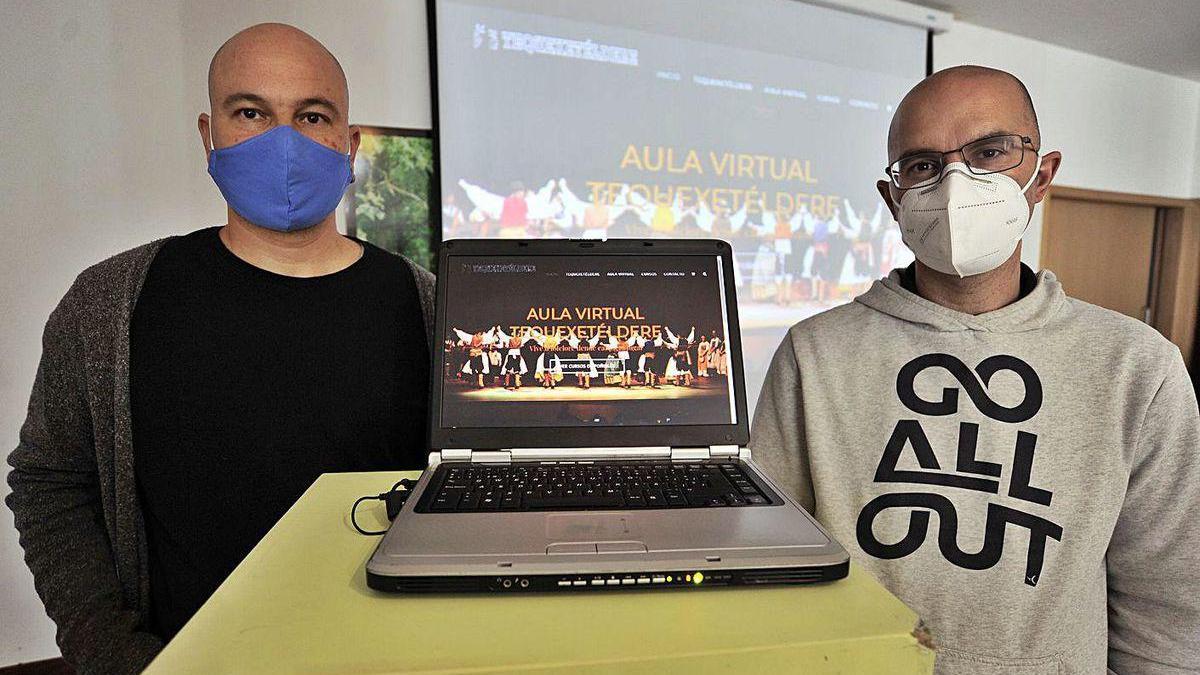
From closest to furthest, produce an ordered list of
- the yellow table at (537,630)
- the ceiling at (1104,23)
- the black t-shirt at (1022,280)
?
the yellow table at (537,630)
the black t-shirt at (1022,280)
the ceiling at (1104,23)

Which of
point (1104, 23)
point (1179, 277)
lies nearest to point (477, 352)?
point (1104, 23)

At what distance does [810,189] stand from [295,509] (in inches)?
108

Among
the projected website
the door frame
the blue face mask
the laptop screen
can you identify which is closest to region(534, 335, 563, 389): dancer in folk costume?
the laptop screen

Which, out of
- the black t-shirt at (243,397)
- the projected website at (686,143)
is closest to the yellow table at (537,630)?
the black t-shirt at (243,397)

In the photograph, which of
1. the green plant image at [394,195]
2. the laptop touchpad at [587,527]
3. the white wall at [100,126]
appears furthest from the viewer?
the green plant image at [394,195]

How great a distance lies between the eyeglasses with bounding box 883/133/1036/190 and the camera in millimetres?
904

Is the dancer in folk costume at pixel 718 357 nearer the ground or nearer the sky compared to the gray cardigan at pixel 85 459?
nearer the sky

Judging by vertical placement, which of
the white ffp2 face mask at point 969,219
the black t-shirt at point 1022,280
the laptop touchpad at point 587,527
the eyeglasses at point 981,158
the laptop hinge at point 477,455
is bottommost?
the laptop hinge at point 477,455

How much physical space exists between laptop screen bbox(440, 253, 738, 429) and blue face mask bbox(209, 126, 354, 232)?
0.31 meters

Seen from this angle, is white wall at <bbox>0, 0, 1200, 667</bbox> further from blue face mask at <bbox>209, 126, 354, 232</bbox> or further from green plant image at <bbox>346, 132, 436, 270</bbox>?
blue face mask at <bbox>209, 126, 354, 232</bbox>

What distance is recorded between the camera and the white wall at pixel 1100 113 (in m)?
Answer: 3.38

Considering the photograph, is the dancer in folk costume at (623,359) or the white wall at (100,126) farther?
the white wall at (100,126)

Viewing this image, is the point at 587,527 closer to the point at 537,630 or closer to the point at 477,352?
the point at 537,630

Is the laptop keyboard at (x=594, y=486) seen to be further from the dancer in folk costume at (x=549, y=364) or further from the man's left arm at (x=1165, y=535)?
the man's left arm at (x=1165, y=535)
